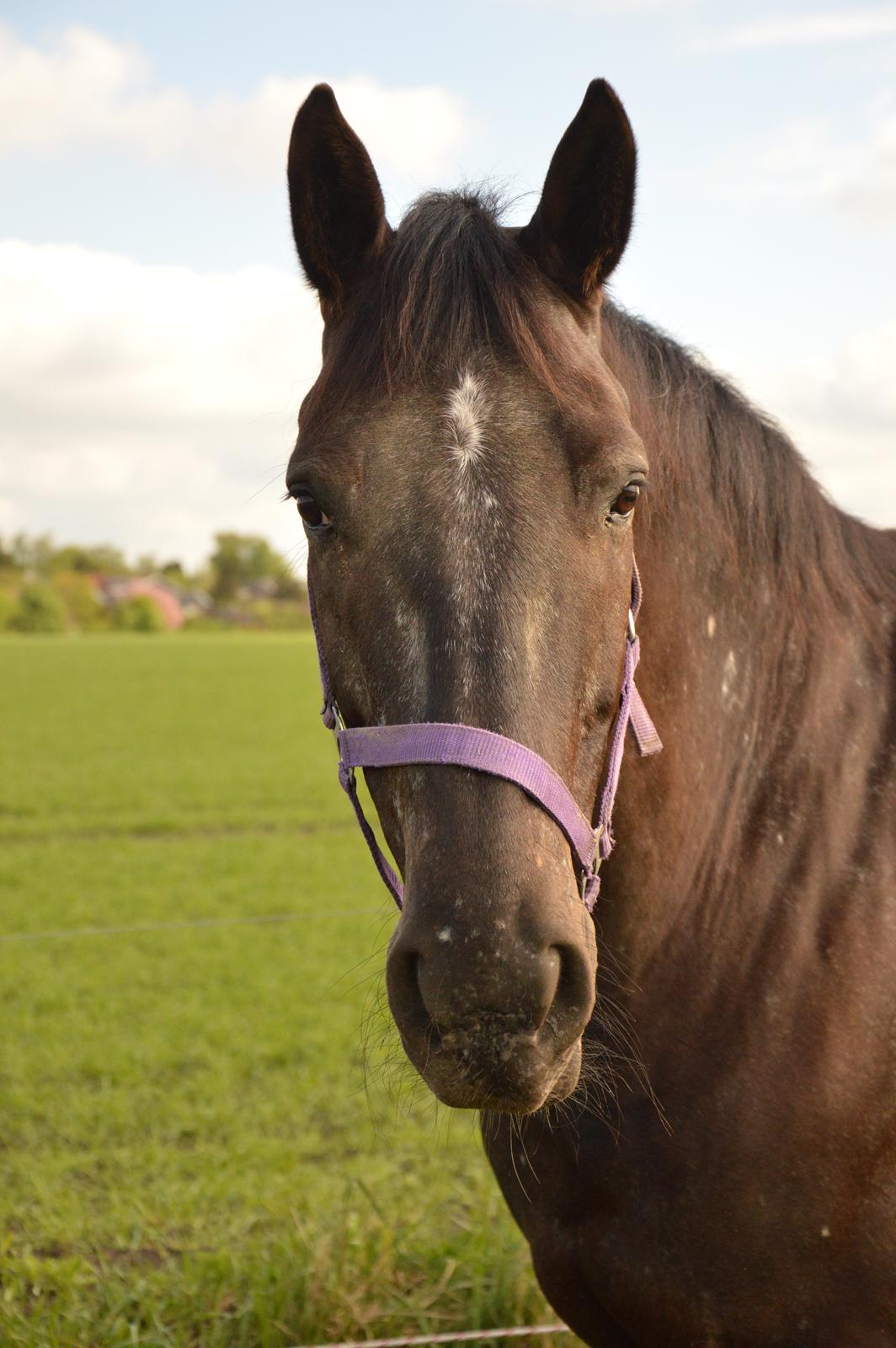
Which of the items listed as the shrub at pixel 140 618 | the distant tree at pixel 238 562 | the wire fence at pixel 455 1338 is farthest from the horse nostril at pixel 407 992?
the distant tree at pixel 238 562

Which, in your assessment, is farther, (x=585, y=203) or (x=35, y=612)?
(x=35, y=612)

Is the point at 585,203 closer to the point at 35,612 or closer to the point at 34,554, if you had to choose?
the point at 35,612

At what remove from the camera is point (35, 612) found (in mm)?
78312

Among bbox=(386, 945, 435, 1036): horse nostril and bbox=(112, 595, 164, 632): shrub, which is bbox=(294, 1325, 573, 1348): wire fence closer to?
bbox=(386, 945, 435, 1036): horse nostril

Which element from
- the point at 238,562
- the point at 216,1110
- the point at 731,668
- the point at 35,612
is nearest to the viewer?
the point at 731,668

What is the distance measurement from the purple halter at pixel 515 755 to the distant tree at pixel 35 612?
81262 mm

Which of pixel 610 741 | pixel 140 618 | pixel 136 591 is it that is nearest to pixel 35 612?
pixel 140 618

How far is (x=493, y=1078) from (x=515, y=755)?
476mm

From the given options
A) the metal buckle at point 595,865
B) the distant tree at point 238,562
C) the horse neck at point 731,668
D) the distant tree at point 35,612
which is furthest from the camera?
the distant tree at point 238,562

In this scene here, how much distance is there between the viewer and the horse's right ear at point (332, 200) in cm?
210

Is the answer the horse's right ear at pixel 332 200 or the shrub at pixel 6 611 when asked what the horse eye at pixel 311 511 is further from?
the shrub at pixel 6 611

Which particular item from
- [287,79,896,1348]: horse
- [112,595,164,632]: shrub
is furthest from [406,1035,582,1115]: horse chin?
[112,595,164,632]: shrub

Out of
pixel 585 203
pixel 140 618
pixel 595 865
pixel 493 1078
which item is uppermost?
pixel 585 203

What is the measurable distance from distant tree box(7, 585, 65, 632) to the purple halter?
81262 mm
